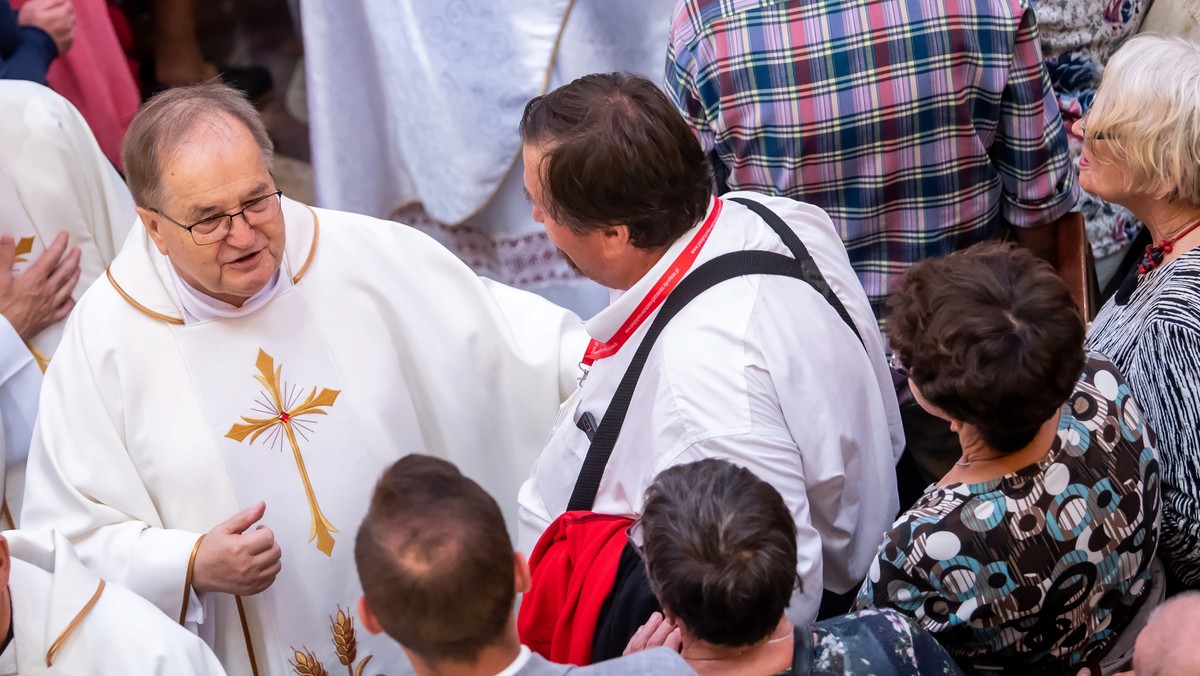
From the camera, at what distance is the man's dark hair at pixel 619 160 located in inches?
76.9

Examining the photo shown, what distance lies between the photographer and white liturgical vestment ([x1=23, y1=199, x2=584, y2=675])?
2316mm

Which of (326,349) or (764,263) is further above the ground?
(764,263)

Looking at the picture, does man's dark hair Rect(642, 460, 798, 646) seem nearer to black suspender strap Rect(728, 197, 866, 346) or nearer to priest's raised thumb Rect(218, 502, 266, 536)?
black suspender strap Rect(728, 197, 866, 346)

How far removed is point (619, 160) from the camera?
6.40ft

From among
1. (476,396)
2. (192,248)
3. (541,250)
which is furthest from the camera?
(541,250)

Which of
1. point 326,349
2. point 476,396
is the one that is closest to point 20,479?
point 326,349

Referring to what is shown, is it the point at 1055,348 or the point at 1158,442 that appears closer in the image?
the point at 1055,348

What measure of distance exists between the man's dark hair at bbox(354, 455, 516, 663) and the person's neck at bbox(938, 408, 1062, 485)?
72 cm

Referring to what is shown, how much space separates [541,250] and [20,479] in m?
1.71

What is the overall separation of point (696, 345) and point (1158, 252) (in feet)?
3.39

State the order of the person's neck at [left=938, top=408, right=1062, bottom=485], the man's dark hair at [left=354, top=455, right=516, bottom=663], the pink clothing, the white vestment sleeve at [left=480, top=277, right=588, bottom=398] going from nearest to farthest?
1. the man's dark hair at [left=354, top=455, right=516, bottom=663]
2. the person's neck at [left=938, top=408, right=1062, bottom=485]
3. the white vestment sleeve at [left=480, top=277, right=588, bottom=398]
4. the pink clothing

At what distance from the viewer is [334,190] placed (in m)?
3.89

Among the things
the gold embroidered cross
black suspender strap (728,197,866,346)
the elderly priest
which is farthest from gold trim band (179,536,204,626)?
black suspender strap (728,197,866,346)

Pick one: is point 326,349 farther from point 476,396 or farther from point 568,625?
point 568,625
